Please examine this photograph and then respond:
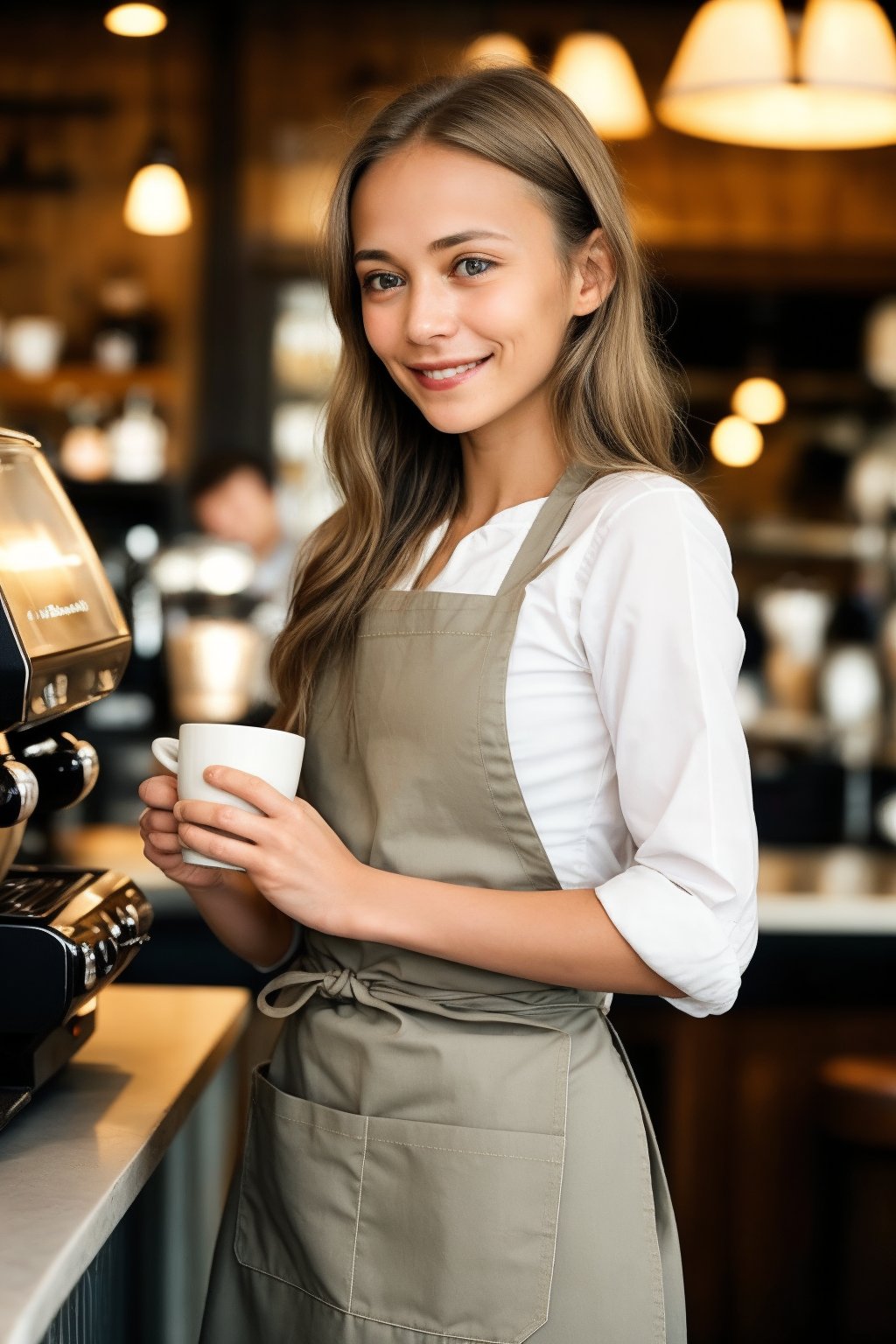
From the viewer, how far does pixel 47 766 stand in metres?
1.32

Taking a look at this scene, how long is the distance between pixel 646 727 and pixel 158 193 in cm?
310

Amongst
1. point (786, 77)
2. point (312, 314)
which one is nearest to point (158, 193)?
point (312, 314)

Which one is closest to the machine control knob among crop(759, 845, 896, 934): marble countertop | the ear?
the ear

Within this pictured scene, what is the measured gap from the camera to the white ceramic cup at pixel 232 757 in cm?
105

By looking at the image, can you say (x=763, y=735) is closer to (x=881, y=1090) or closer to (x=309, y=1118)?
(x=881, y=1090)

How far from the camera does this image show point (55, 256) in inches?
193

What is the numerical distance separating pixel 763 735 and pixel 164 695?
7.50ft

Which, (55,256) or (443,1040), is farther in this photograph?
(55,256)

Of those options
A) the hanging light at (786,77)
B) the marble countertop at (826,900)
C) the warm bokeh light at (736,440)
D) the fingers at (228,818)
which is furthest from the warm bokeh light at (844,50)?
the warm bokeh light at (736,440)

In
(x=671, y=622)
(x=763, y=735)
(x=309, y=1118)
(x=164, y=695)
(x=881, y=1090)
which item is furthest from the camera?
(x=763, y=735)

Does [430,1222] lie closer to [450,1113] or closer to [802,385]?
[450,1113]

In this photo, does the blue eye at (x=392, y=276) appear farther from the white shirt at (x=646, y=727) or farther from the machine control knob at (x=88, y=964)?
the machine control knob at (x=88, y=964)

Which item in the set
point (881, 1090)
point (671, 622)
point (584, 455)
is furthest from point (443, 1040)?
point (881, 1090)

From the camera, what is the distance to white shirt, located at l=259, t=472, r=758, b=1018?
1.03 m
